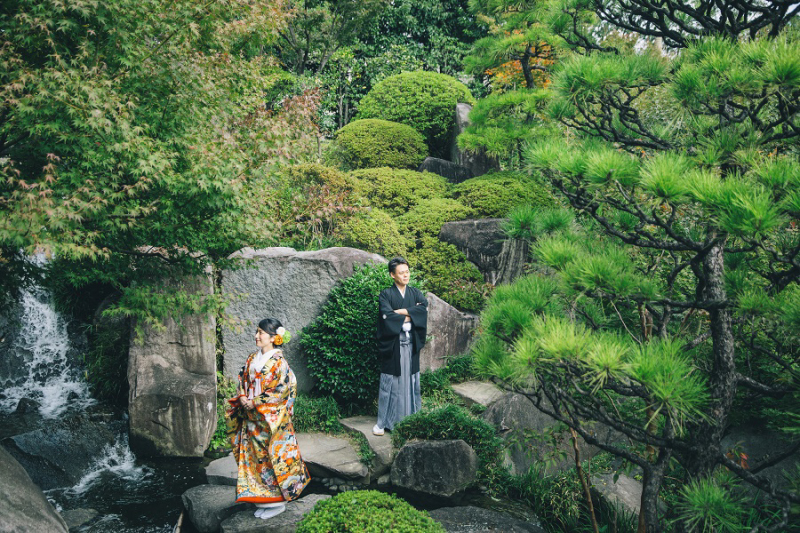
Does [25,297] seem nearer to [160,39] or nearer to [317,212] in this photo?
[317,212]

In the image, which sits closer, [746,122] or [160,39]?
[746,122]

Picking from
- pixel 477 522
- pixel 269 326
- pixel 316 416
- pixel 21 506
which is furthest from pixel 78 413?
pixel 477 522

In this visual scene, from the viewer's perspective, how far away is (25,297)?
770cm

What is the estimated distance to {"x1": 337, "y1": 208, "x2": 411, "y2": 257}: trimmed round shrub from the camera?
8820mm

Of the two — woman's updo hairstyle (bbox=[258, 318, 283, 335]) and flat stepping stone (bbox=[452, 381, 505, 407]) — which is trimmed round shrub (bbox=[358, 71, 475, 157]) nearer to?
flat stepping stone (bbox=[452, 381, 505, 407])

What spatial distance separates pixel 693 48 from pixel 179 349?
20.1 feet

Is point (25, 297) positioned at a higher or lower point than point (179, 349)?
higher

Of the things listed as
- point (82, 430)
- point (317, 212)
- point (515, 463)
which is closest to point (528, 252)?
point (317, 212)

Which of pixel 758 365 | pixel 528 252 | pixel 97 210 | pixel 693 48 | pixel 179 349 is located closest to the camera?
pixel 693 48

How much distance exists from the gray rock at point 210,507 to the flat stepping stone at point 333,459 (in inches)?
38.1

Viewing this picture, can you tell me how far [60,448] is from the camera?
19.8 ft

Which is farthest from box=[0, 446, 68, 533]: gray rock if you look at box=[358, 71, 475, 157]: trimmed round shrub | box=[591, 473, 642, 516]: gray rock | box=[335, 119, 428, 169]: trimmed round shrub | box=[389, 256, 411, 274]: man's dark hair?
box=[358, 71, 475, 157]: trimmed round shrub

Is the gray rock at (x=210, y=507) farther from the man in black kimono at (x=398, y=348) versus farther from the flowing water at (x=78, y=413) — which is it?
the man in black kimono at (x=398, y=348)

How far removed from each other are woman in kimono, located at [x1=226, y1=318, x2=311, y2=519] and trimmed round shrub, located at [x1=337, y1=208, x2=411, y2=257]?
4158 mm
